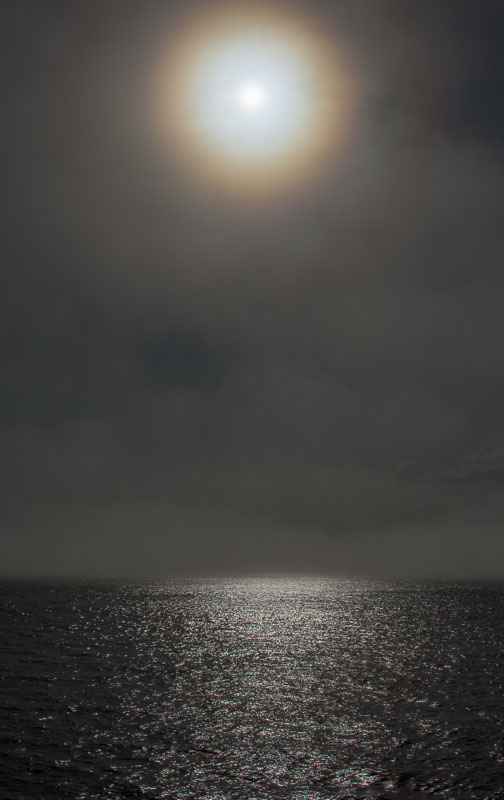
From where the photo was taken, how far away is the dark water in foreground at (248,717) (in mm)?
37156

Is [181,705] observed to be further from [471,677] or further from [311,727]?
[471,677]

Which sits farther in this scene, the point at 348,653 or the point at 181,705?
the point at 348,653

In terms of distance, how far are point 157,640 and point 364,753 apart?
68.8 metres

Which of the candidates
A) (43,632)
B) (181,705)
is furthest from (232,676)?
(43,632)

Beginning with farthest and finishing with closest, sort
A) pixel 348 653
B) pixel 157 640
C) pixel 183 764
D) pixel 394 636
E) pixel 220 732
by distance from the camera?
1. pixel 394 636
2. pixel 157 640
3. pixel 348 653
4. pixel 220 732
5. pixel 183 764

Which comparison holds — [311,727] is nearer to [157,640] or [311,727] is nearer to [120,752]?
[120,752]

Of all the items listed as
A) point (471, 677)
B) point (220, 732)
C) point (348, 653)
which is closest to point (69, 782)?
point (220, 732)

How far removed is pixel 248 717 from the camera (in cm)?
5219

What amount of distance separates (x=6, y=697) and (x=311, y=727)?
31472mm

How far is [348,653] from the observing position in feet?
302

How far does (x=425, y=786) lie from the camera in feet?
122

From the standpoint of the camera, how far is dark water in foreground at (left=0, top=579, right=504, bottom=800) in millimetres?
37156

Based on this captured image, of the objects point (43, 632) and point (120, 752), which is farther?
point (43, 632)

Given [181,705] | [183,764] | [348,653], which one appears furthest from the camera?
[348,653]
